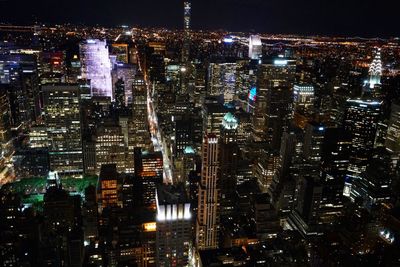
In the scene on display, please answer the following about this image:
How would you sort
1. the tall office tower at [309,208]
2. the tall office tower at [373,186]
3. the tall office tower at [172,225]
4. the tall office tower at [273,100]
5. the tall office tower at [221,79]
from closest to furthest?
the tall office tower at [172,225]
the tall office tower at [309,208]
the tall office tower at [373,186]
the tall office tower at [273,100]
the tall office tower at [221,79]

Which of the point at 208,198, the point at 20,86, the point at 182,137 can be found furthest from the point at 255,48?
the point at 208,198

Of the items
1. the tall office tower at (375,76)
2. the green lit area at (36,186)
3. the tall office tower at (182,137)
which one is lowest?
the green lit area at (36,186)

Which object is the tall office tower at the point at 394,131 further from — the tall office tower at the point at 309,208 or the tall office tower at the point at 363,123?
the tall office tower at the point at 309,208

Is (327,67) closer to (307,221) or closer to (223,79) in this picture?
(223,79)

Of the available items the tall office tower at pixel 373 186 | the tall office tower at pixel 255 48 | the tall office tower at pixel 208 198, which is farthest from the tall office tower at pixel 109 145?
the tall office tower at pixel 255 48

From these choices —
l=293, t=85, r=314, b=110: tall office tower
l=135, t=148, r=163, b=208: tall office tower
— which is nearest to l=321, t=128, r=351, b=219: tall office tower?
l=293, t=85, r=314, b=110: tall office tower

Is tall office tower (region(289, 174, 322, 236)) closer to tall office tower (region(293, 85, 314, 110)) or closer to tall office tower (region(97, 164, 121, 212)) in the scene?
tall office tower (region(97, 164, 121, 212))
